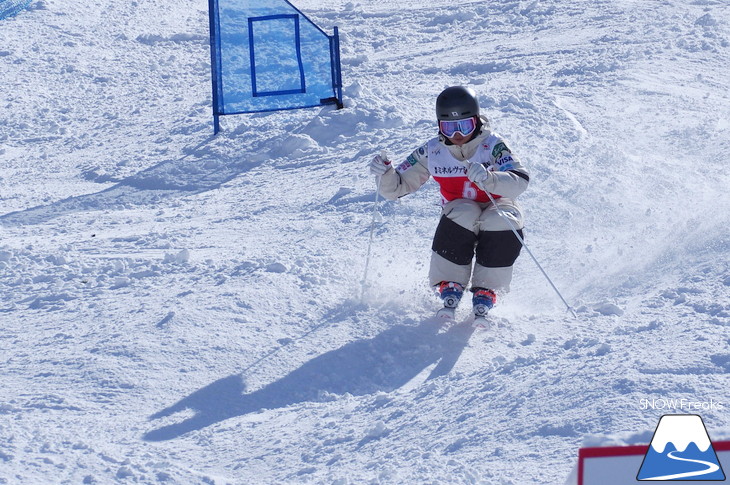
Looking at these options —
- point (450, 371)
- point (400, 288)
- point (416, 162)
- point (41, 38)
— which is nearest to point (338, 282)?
point (400, 288)

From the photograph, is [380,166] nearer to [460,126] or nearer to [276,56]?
[460,126]

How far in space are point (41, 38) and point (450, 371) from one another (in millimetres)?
8258

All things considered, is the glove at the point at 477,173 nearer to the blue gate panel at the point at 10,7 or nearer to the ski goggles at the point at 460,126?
the ski goggles at the point at 460,126

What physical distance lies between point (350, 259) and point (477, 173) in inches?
61.2

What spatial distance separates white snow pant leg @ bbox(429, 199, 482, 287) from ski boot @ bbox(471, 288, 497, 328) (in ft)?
0.48

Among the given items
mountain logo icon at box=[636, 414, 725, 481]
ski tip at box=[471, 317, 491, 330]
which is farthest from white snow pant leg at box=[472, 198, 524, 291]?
mountain logo icon at box=[636, 414, 725, 481]

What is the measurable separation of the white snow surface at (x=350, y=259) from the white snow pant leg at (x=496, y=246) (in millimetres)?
294

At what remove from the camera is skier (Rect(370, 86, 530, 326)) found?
5.51 metres

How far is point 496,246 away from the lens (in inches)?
220

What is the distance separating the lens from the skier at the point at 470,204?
5.51 meters

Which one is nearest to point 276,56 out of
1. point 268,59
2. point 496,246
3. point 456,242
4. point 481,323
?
point 268,59

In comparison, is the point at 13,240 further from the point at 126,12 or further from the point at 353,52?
the point at 126,12

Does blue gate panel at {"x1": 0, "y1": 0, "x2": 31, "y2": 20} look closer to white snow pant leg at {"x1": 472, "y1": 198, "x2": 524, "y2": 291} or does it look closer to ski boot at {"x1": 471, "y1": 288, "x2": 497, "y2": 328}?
white snow pant leg at {"x1": 472, "y1": 198, "x2": 524, "y2": 291}

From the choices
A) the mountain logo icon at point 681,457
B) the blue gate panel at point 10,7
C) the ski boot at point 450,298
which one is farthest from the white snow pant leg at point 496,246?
the blue gate panel at point 10,7
